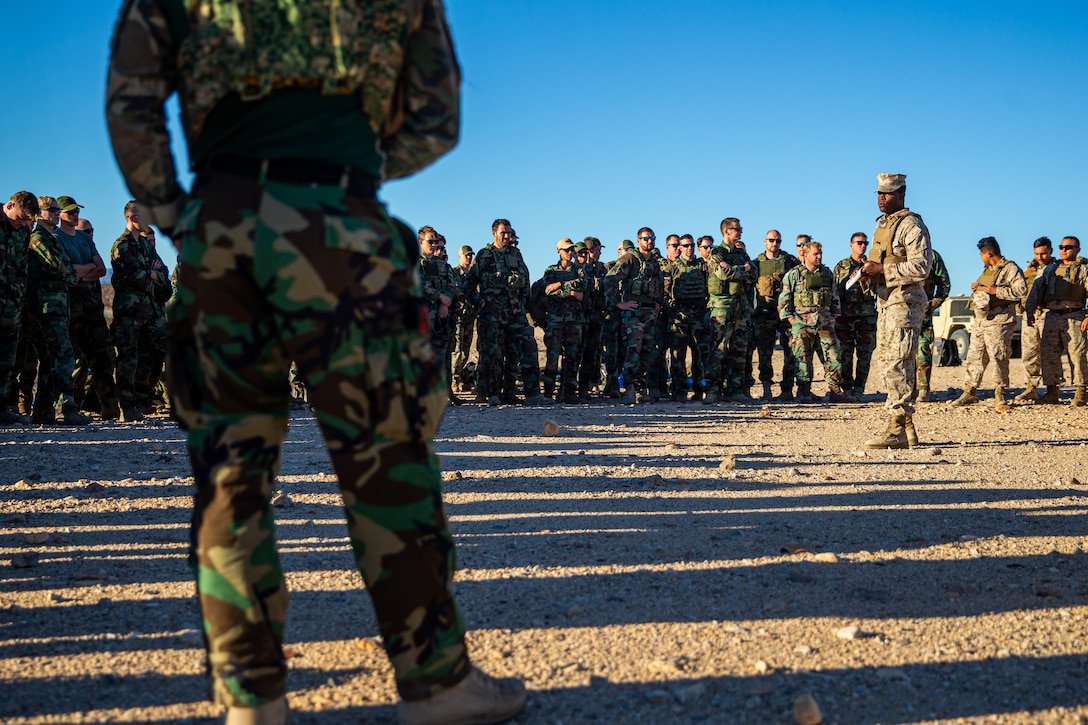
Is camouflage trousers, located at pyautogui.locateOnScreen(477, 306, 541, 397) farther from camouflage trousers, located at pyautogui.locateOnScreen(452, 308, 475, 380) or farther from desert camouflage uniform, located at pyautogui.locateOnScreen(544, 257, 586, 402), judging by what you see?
camouflage trousers, located at pyautogui.locateOnScreen(452, 308, 475, 380)

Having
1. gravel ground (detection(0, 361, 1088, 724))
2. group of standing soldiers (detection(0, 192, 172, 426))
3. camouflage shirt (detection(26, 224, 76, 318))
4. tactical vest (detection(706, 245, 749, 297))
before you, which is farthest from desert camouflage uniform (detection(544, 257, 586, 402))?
gravel ground (detection(0, 361, 1088, 724))

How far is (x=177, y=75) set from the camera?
88.5 inches

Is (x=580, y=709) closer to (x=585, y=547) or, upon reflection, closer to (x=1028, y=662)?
(x=1028, y=662)

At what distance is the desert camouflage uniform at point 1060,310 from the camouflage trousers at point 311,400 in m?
13.9

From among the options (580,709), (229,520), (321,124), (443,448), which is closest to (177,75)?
(321,124)

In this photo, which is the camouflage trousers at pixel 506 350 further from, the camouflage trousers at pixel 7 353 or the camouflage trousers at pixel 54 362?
the camouflage trousers at pixel 7 353

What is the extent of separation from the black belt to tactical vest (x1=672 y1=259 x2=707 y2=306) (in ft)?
44.7

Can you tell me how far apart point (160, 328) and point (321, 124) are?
1035 cm

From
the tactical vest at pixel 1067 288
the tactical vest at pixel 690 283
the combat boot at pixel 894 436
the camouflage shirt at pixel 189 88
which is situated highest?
the tactical vest at pixel 690 283

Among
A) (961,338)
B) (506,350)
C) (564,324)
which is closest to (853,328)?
(564,324)

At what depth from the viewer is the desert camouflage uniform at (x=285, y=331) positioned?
2094mm

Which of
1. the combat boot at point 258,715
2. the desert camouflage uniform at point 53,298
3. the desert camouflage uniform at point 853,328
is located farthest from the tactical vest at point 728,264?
A: the combat boot at point 258,715

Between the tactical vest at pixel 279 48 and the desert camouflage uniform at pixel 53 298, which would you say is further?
the desert camouflage uniform at pixel 53 298

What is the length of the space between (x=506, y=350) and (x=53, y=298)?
6705mm
